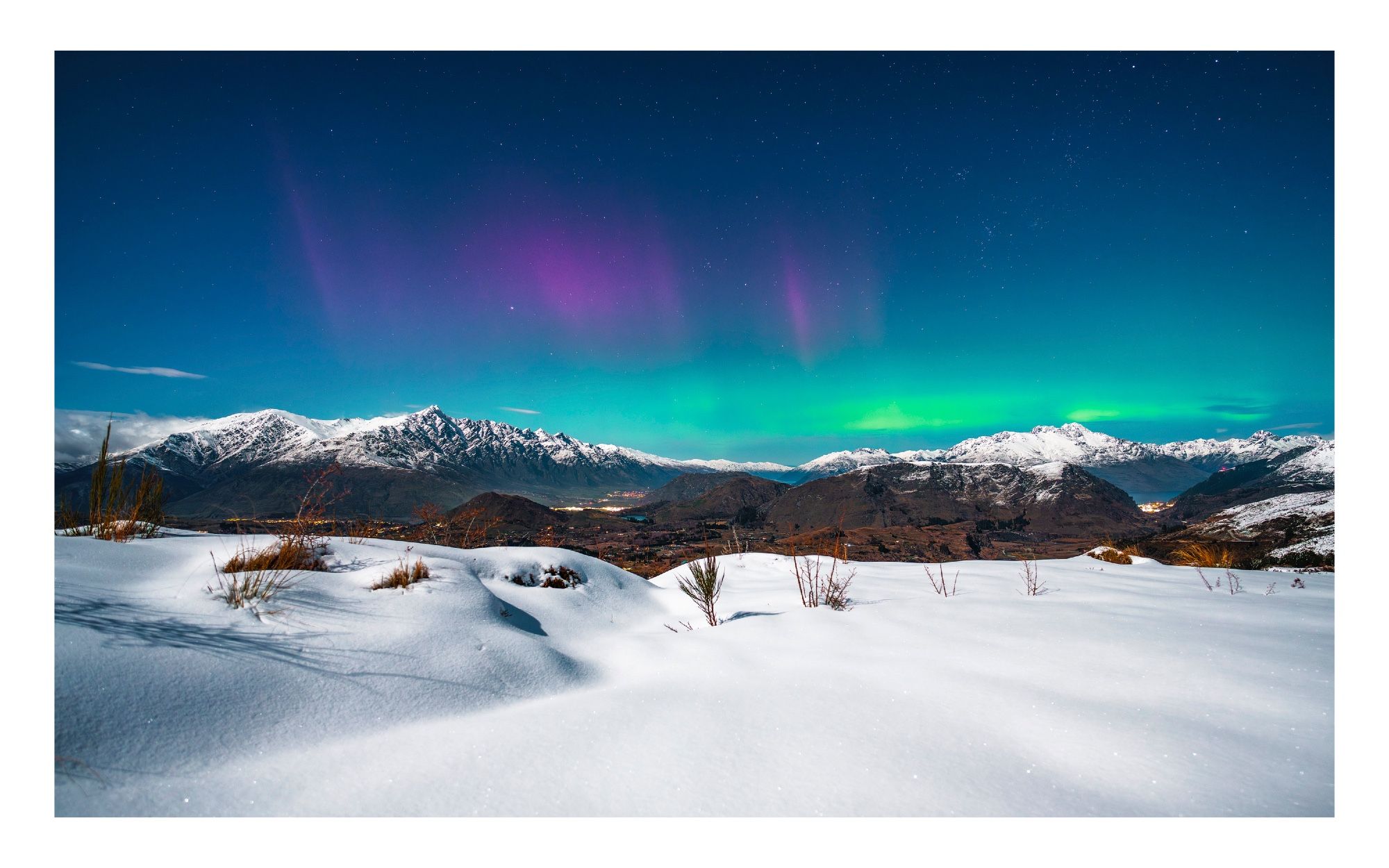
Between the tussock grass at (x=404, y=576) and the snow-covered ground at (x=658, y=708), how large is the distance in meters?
0.10

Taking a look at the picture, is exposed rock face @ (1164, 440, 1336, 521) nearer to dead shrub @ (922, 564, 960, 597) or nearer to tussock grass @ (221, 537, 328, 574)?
dead shrub @ (922, 564, 960, 597)

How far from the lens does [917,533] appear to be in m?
46.8

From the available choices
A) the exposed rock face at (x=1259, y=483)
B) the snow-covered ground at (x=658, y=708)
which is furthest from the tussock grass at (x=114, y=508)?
the exposed rock face at (x=1259, y=483)

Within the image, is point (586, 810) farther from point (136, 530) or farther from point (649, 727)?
point (136, 530)

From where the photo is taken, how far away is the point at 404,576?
3135mm

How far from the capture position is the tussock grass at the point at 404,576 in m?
3.07

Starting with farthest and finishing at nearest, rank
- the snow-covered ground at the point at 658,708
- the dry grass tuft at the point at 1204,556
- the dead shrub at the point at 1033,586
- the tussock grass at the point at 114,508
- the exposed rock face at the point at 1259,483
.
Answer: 1. the exposed rock face at the point at 1259,483
2. the dry grass tuft at the point at 1204,556
3. the dead shrub at the point at 1033,586
4. the tussock grass at the point at 114,508
5. the snow-covered ground at the point at 658,708

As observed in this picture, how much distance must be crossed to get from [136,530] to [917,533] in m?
51.0

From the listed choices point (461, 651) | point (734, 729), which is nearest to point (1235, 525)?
point (734, 729)

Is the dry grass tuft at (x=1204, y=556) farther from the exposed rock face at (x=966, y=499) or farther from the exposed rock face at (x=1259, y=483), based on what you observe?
the exposed rock face at (x=966, y=499)

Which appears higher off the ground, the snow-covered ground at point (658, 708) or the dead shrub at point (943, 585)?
the snow-covered ground at point (658, 708)

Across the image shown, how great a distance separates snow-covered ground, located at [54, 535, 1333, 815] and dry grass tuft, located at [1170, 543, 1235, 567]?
12.0 feet

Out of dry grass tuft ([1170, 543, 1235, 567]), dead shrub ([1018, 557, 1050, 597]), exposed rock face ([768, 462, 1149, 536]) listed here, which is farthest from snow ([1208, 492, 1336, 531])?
exposed rock face ([768, 462, 1149, 536])

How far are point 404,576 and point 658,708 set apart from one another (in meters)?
2.07
